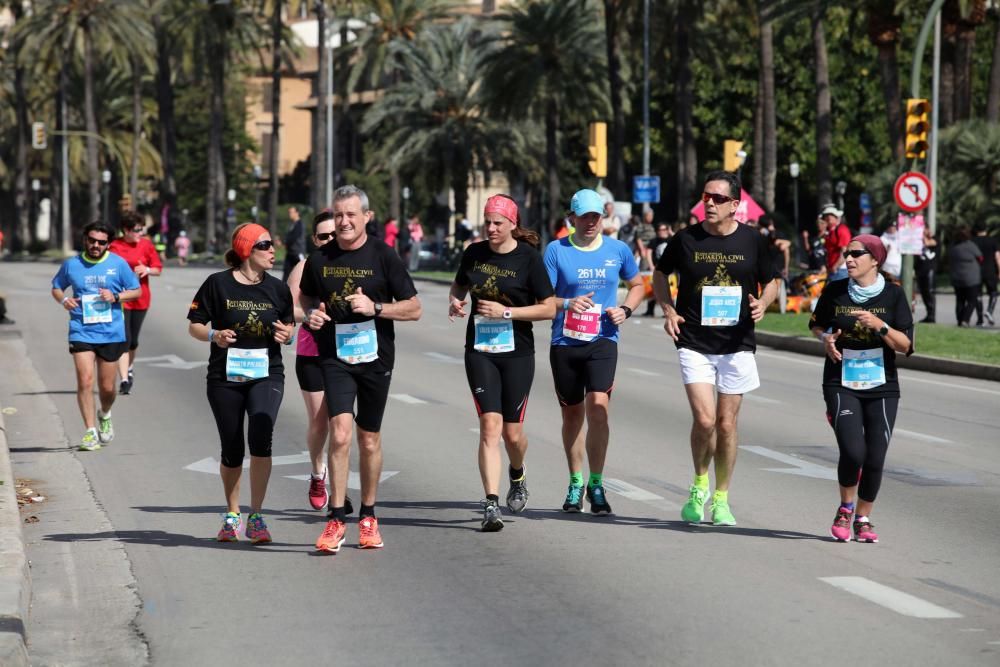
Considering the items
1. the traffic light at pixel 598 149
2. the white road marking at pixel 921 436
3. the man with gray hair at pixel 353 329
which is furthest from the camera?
the traffic light at pixel 598 149

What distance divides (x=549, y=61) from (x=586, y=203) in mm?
47412

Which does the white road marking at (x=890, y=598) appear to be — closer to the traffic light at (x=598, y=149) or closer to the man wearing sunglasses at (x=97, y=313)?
the man wearing sunglasses at (x=97, y=313)

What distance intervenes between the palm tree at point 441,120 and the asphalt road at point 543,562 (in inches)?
1974

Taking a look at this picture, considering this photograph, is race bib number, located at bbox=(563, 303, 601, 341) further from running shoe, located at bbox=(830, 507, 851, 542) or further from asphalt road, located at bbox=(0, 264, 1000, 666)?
running shoe, located at bbox=(830, 507, 851, 542)

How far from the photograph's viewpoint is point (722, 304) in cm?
932

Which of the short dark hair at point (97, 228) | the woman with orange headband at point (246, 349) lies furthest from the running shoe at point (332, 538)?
the short dark hair at point (97, 228)

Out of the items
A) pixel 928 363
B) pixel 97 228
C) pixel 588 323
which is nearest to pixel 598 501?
pixel 588 323

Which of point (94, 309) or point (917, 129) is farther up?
point (917, 129)

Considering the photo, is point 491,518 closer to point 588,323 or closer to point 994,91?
point 588,323

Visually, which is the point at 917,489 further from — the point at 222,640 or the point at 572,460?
the point at 222,640

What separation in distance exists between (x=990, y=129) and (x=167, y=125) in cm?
4329

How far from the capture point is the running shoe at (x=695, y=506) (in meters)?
9.43

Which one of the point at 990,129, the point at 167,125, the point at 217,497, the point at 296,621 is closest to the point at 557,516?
the point at 217,497

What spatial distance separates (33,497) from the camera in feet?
35.4
